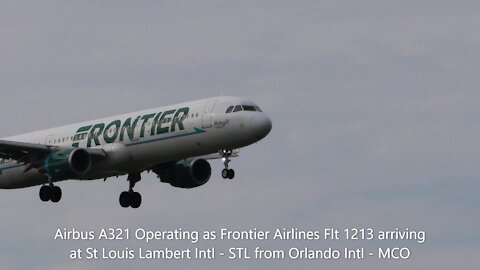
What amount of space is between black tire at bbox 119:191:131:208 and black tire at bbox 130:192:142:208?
0.21 m

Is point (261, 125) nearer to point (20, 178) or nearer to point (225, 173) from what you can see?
point (225, 173)

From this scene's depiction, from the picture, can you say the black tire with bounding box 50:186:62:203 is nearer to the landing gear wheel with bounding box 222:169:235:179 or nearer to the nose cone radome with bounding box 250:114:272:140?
the nose cone radome with bounding box 250:114:272:140

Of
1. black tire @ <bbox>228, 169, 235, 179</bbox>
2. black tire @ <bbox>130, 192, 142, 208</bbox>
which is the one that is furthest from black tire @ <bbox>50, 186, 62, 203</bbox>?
black tire @ <bbox>228, 169, 235, 179</bbox>

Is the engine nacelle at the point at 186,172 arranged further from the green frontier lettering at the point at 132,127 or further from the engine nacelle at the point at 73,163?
the engine nacelle at the point at 73,163

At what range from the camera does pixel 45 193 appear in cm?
10000

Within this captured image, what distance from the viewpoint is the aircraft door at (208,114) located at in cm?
9281

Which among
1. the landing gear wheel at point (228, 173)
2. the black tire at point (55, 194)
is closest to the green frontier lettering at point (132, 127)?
the black tire at point (55, 194)

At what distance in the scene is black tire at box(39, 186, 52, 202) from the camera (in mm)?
100000

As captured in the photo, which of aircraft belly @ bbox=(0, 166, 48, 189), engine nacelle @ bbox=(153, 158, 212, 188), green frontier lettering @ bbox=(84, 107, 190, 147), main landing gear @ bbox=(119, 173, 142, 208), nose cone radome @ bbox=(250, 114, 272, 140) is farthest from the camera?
main landing gear @ bbox=(119, 173, 142, 208)

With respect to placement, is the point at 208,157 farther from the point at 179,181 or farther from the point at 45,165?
the point at 45,165

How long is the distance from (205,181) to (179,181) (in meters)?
1.51

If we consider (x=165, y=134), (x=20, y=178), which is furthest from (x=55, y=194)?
(x=165, y=134)

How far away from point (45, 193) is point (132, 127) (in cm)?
743

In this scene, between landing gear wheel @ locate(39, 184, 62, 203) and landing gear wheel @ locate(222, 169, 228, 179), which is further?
landing gear wheel @ locate(39, 184, 62, 203)
